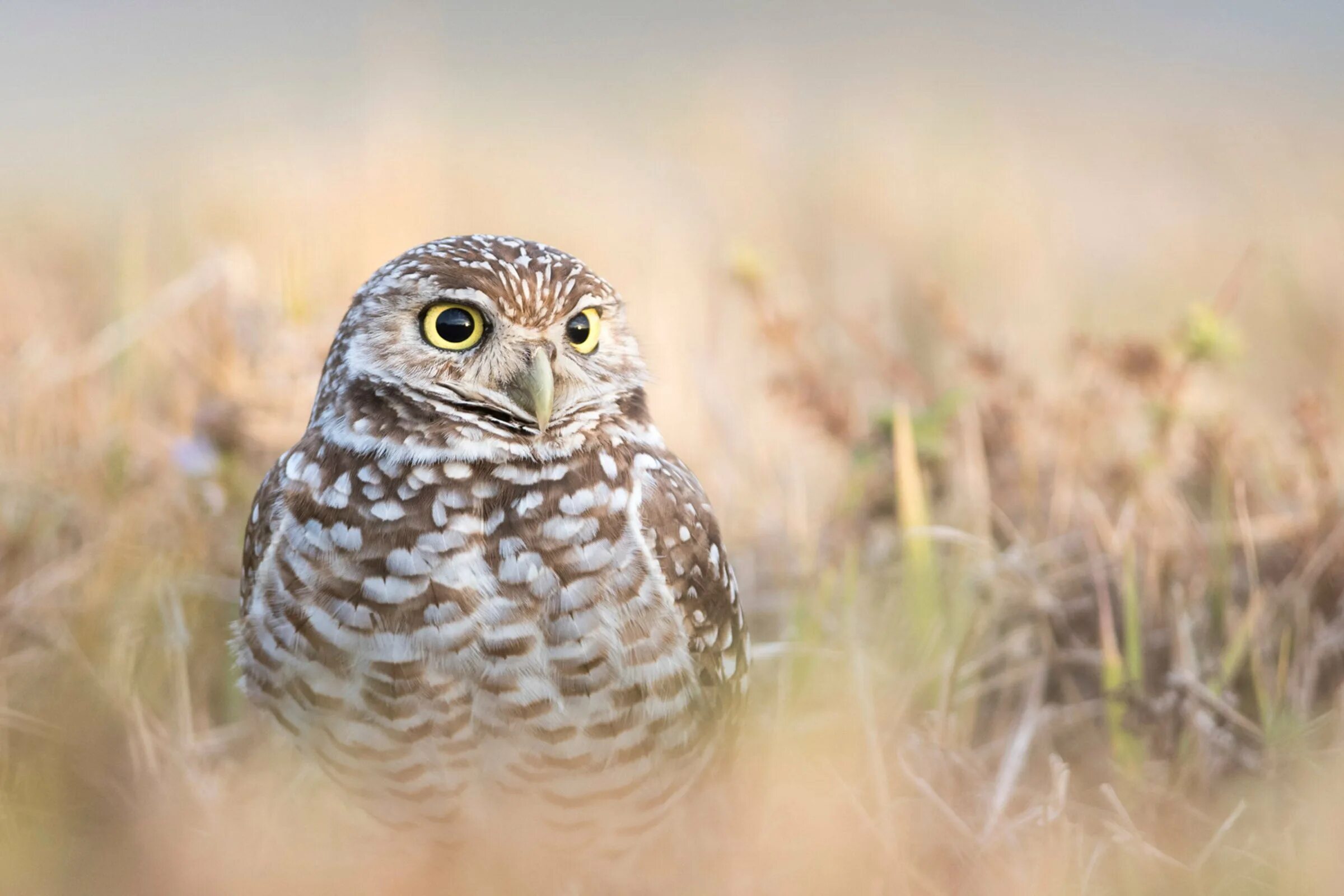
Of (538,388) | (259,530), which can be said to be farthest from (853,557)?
(259,530)

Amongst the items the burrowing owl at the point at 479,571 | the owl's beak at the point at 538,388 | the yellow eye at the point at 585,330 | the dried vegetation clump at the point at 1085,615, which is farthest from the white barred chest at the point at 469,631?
the dried vegetation clump at the point at 1085,615

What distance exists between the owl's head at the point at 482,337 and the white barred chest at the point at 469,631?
0.12 m

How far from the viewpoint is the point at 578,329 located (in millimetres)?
2588

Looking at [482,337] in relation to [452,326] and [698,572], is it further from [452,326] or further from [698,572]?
[698,572]

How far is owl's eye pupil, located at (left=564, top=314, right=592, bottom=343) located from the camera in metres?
2.57

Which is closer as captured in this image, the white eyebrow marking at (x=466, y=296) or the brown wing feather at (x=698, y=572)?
the white eyebrow marking at (x=466, y=296)

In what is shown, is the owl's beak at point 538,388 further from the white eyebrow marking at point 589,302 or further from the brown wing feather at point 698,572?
the brown wing feather at point 698,572

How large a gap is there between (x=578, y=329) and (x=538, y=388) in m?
0.21

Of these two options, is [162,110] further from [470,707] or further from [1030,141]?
[470,707]

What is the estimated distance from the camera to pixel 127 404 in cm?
405

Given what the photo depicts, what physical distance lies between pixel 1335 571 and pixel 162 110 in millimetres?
9339

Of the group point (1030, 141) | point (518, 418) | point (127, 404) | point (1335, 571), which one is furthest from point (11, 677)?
point (1030, 141)

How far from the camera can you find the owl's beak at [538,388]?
7.93 feet

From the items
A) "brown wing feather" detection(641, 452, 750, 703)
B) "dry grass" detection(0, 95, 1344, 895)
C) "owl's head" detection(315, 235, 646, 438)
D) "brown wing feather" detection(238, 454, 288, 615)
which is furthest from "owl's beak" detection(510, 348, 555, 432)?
"dry grass" detection(0, 95, 1344, 895)
